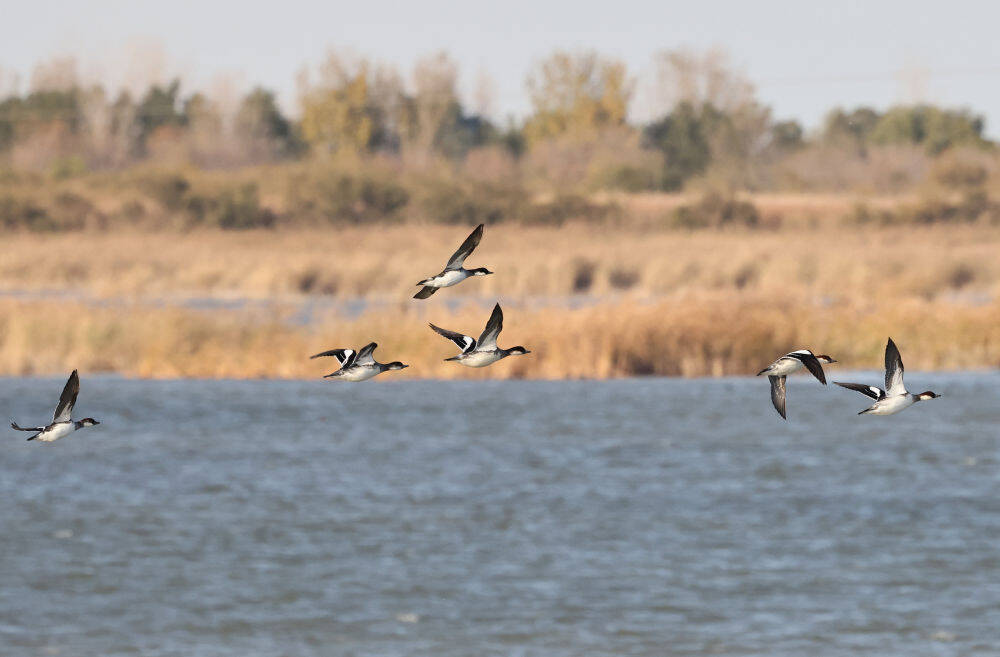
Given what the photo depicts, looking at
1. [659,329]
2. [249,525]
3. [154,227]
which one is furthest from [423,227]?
[249,525]

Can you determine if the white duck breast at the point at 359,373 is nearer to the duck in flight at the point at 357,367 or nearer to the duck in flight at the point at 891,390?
the duck in flight at the point at 357,367

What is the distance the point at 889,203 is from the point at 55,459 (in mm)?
53975

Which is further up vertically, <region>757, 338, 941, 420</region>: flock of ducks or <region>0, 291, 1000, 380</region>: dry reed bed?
<region>757, 338, 941, 420</region>: flock of ducks

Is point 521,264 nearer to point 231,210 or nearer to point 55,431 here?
point 231,210

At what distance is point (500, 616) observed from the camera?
97.3 ft

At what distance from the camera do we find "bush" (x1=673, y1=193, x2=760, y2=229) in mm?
87312

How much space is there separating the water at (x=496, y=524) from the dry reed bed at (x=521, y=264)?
4221mm

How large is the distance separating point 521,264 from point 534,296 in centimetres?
466

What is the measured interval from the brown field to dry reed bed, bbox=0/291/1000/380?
2.8 inches

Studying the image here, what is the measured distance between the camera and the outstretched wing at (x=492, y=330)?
640cm

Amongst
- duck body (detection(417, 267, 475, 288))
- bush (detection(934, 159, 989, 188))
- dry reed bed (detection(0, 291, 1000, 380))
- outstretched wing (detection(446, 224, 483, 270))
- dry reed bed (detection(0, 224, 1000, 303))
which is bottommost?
dry reed bed (detection(0, 291, 1000, 380))

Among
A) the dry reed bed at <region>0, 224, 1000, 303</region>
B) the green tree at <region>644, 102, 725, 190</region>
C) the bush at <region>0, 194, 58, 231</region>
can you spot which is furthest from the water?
the green tree at <region>644, 102, 725, 190</region>

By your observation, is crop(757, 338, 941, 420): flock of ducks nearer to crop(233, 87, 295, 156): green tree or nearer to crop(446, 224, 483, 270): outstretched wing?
crop(446, 224, 483, 270): outstretched wing

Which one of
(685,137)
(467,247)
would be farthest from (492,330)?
(685,137)
